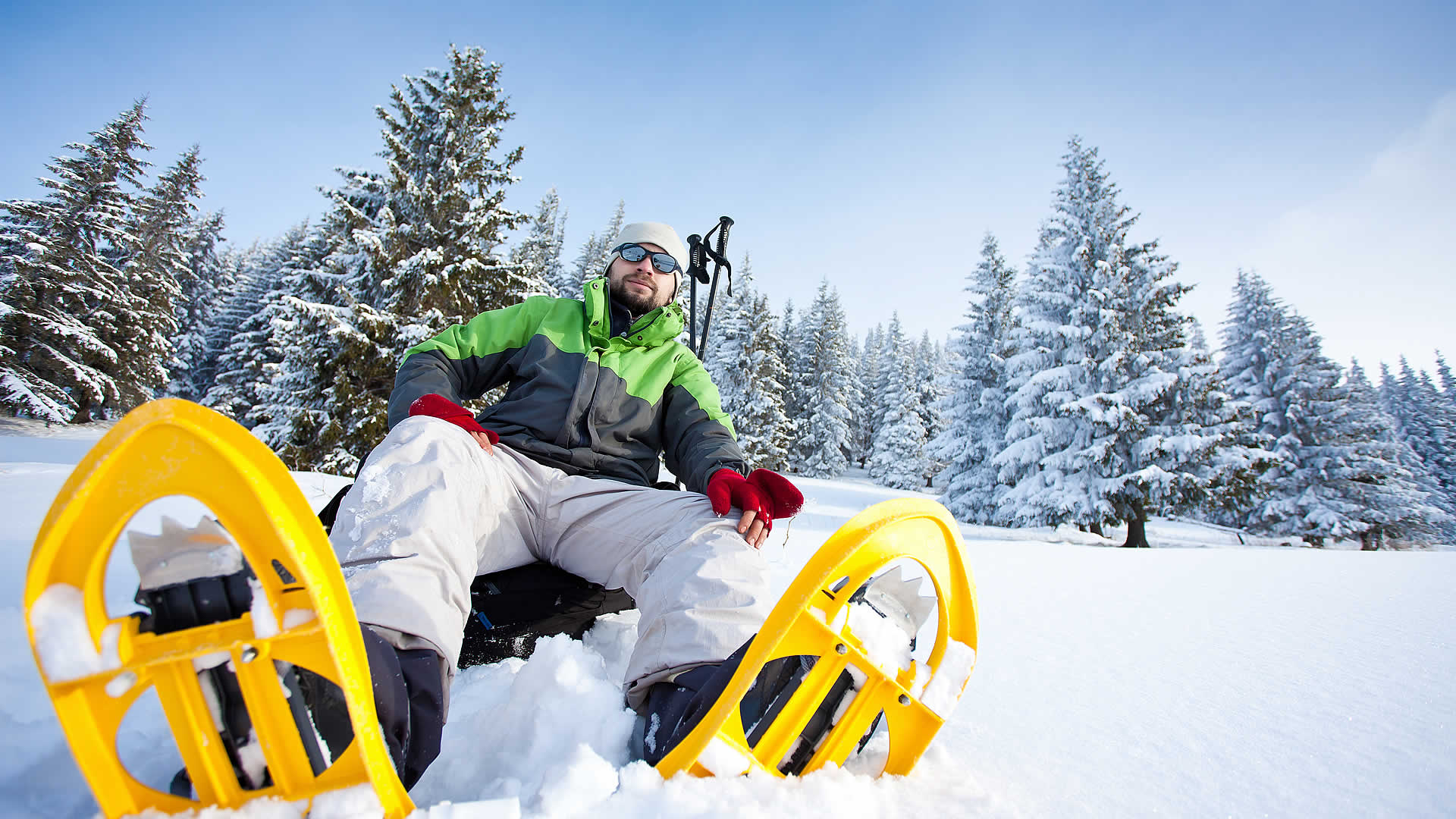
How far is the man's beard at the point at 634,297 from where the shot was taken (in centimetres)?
246

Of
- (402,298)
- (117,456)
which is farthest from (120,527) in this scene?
(402,298)

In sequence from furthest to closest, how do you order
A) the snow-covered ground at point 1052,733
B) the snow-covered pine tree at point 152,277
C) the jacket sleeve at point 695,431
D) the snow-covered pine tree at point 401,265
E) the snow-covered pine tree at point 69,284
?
the snow-covered pine tree at point 152,277 → the snow-covered pine tree at point 69,284 → the snow-covered pine tree at point 401,265 → the jacket sleeve at point 695,431 → the snow-covered ground at point 1052,733

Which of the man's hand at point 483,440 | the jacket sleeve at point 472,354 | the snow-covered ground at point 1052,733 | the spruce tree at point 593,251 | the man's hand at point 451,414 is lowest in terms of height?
the snow-covered ground at point 1052,733

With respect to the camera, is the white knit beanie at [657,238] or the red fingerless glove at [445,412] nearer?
the red fingerless glove at [445,412]

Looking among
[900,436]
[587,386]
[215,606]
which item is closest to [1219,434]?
[587,386]

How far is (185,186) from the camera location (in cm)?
2259

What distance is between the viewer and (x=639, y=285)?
97.6 inches

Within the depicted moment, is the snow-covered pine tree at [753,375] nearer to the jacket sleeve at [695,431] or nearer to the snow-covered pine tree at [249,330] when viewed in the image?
the snow-covered pine tree at [249,330]

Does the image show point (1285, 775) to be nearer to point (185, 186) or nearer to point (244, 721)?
point (244, 721)

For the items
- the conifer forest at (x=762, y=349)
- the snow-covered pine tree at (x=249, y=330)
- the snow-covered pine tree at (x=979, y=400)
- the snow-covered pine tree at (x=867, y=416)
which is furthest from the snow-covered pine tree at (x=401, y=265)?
the snow-covered pine tree at (x=867, y=416)

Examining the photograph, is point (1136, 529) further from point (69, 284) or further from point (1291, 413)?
point (69, 284)

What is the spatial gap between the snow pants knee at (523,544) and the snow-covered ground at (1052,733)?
0.80 feet

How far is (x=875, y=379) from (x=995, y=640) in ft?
122

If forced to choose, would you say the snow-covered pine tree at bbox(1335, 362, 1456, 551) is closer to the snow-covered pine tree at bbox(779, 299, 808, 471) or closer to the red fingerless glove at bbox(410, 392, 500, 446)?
the snow-covered pine tree at bbox(779, 299, 808, 471)
